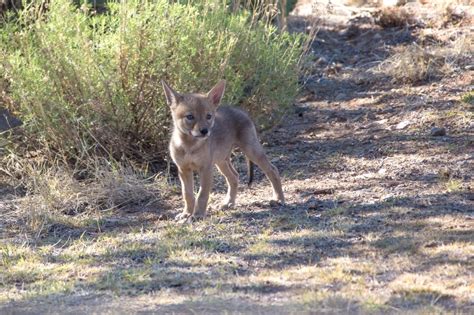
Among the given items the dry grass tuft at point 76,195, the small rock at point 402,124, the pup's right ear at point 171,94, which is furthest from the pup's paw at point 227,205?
the small rock at point 402,124

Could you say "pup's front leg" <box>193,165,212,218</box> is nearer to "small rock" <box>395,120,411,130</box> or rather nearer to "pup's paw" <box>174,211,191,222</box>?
"pup's paw" <box>174,211,191,222</box>

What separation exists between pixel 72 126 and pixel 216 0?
80.1 inches

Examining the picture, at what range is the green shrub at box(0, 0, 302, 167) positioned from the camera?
9.91m

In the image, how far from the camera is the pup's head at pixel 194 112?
8461 millimetres

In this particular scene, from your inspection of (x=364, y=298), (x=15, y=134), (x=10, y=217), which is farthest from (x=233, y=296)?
(x=15, y=134)

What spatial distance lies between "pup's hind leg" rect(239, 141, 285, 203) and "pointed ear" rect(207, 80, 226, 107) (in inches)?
20.7

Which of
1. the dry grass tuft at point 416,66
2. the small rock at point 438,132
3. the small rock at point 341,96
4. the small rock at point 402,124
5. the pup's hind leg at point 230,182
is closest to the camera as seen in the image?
the pup's hind leg at point 230,182

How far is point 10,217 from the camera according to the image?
364 inches

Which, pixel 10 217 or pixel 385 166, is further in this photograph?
pixel 385 166

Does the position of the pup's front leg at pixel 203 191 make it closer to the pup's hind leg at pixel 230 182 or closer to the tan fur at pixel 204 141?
the tan fur at pixel 204 141

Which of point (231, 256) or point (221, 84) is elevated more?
point (221, 84)

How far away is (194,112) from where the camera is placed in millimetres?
8547

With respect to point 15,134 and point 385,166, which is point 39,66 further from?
point 385,166

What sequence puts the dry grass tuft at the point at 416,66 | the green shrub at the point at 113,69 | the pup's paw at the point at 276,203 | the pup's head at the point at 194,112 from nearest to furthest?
the pup's head at the point at 194,112, the pup's paw at the point at 276,203, the green shrub at the point at 113,69, the dry grass tuft at the point at 416,66
